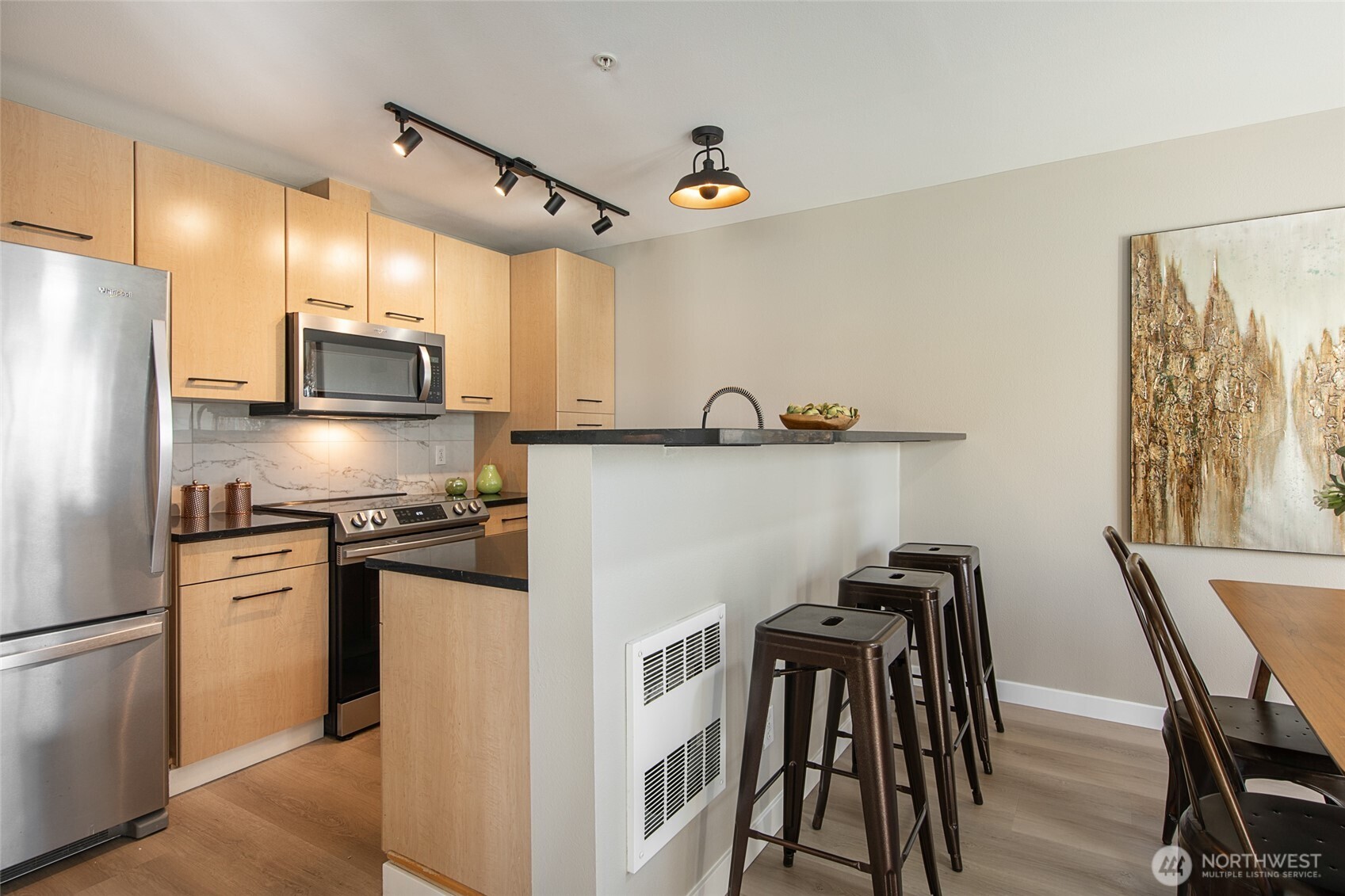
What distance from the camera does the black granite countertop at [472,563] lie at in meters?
1.55

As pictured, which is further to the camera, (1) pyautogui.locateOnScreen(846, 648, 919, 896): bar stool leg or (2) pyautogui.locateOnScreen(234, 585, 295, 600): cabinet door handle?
(2) pyautogui.locateOnScreen(234, 585, 295, 600): cabinet door handle

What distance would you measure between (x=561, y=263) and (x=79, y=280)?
237cm

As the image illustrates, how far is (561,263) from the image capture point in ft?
13.2

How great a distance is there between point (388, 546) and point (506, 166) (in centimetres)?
173

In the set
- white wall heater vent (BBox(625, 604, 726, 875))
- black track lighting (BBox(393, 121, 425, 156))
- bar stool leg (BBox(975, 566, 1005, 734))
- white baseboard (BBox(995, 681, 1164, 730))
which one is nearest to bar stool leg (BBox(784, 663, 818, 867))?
white wall heater vent (BBox(625, 604, 726, 875))

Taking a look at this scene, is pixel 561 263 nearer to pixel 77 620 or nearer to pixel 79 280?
pixel 79 280

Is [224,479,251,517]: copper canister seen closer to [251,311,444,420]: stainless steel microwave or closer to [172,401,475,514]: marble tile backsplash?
[172,401,475,514]: marble tile backsplash

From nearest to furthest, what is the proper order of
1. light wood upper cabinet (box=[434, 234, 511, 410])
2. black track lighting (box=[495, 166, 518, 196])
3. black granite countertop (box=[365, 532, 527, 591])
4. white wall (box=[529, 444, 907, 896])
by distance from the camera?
white wall (box=[529, 444, 907, 896]) < black granite countertop (box=[365, 532, 527, 591]) < black track lighting (box=[495, 166, 518, 196]) < light wood upper cabinet (box=[434, 234, 511, 410])

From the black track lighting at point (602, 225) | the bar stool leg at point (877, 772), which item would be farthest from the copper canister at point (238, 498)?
the bar stool leg at point (877, 772)

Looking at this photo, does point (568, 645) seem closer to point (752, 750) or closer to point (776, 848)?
point (752, 750)

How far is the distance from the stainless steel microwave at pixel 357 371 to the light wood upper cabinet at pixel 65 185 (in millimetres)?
687

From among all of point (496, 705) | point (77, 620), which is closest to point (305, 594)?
point (77, 620)

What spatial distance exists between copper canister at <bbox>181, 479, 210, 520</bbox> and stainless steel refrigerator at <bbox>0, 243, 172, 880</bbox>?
718mm

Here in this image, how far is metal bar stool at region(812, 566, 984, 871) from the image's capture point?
1931 millimetres
